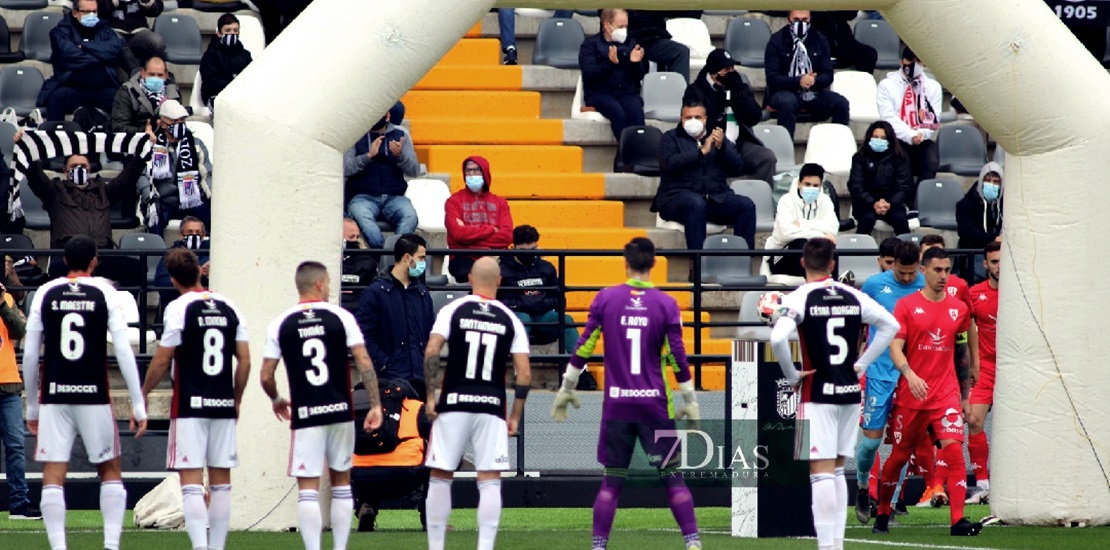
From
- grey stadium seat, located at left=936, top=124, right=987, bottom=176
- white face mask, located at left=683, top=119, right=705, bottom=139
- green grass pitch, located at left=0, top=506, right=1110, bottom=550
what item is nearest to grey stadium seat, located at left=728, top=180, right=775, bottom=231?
white face mask, located at left=683, top=119, right=705, bottom=139

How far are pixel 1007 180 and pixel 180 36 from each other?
1021cm

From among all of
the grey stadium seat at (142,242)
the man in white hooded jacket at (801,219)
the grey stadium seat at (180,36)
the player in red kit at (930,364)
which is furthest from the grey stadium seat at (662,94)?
the player in red kit at (930,364)

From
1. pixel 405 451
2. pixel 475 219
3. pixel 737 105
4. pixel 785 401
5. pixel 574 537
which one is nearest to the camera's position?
pixel 785 401

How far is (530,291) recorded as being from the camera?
17656mm

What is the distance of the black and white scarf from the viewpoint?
18891 mm

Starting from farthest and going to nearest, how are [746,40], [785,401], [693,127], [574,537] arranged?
[746,40] → [693,127] → [574,537] → [785,401]

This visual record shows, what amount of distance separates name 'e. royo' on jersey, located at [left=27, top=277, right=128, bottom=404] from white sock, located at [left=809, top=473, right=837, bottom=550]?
162 inches

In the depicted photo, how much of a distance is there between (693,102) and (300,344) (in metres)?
8.94

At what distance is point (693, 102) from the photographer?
1981 cm

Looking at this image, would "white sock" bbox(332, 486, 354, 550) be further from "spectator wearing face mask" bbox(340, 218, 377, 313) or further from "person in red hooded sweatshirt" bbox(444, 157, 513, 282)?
"person in red hooded sweatshirt" bbox(444, 157, 513, 282)

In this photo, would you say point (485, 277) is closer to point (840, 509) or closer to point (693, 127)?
point (840, 509)

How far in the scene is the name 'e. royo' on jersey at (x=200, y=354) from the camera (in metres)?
11.7

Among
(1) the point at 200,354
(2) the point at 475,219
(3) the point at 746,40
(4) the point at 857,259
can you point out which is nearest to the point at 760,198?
(4) the point at 857,259

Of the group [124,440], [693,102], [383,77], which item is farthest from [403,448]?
[693,102]
